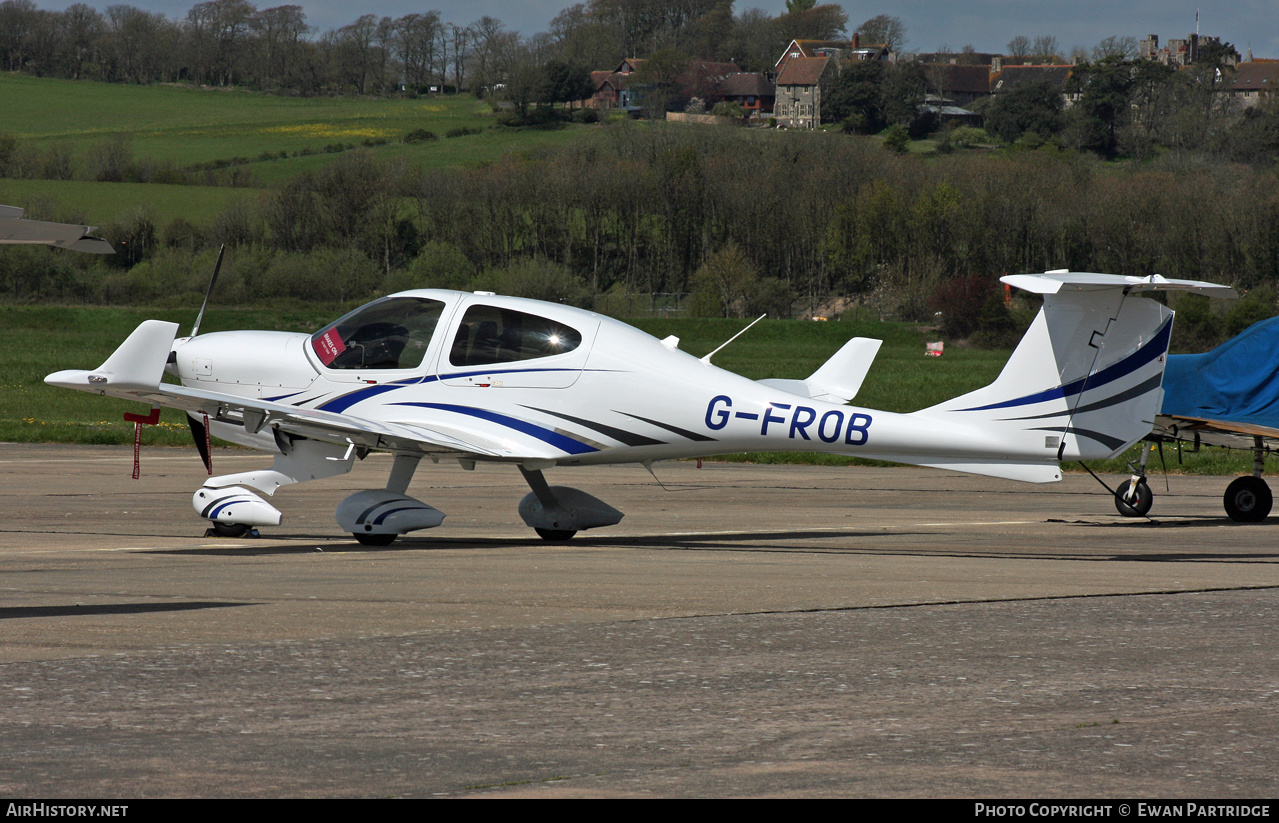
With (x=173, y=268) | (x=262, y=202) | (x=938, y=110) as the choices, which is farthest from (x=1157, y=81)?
(x=173, y=268)

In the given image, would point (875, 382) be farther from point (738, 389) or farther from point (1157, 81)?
point (1157, 81)

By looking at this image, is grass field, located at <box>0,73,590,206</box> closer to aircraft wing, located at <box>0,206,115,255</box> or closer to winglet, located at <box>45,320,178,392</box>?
winglet, located at <box>45,320,178,392</box>

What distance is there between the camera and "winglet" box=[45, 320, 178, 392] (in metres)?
10.8

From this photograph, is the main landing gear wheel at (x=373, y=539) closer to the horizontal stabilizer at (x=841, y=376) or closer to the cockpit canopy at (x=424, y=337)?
the cockpit canopy at (x=424, y=337)

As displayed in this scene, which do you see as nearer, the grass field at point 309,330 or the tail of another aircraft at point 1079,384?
the tail of another aircraft at point 1079,384

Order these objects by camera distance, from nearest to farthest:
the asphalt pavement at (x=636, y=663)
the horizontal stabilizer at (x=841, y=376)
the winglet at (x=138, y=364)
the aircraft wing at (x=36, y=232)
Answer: the asphalt pavement at (x=636, y=663) < the aircraft wing at (x=36, y=232) < the winglet at (x=138, y=364) < the horizontal stabilizer at (x=841, y=376)

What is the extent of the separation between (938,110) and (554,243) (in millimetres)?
91060

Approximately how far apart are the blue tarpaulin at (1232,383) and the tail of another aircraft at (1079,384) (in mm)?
3809

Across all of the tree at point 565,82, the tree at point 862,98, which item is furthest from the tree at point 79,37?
the tree at point 862,98

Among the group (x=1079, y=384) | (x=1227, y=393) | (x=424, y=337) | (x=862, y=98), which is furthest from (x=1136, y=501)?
(x=862, y=98)

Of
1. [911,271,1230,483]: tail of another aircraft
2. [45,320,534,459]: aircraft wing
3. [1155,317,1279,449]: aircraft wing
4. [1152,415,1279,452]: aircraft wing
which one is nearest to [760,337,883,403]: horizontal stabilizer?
[911,271,1230,483]: tail of another aircraft

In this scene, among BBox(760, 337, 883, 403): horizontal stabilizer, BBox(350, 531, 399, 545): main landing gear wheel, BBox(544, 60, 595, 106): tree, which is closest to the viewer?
BBox(350, 531, 399, 545): main landing gear wheel

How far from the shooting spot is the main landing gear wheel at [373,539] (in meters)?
12.5

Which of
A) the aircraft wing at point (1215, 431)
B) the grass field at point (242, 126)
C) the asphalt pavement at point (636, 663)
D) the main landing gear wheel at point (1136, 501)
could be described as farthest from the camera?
the grass field at point (242, 126)
